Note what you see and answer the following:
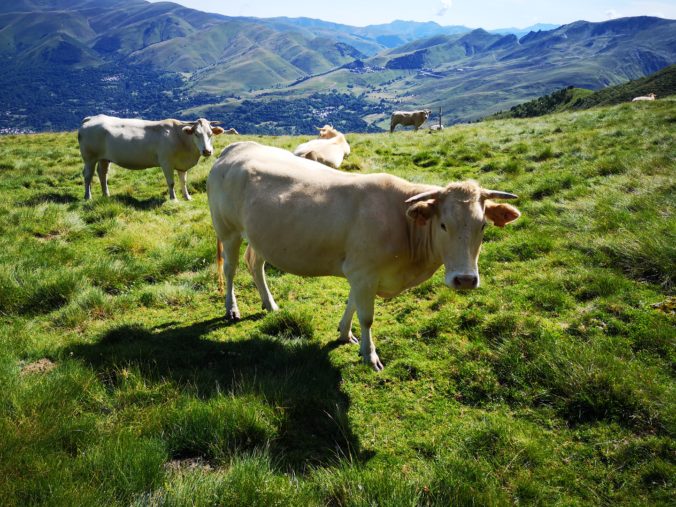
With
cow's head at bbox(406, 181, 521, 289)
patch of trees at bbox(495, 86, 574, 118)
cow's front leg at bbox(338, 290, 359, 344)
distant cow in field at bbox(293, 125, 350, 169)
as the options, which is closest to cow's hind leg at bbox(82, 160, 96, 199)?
distant cow in field at bbox(293, 125, 350, 169)

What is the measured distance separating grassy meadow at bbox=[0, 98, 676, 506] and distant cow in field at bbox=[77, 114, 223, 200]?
4955 millimetres

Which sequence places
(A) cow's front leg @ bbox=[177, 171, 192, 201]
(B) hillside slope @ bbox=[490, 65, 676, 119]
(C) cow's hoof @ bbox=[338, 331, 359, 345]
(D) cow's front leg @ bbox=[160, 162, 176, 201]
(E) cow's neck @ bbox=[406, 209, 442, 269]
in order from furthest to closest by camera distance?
(B) hillside slope @ bbox=[490, 65, 676, 119] → (A) cow's front leg @ bbox=[177, 171, 192, 201] → (D) cow's front leg @ bbox=[160, 162, 176, 201] → (C) cow's hoof @ bbox=[338, 331, 359, 345] → (E) cow's neck @ bbox=[406, 209, 442, 269]

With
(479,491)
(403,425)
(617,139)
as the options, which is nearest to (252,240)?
(403,425)

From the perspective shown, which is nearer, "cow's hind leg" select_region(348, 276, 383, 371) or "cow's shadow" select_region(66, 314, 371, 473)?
"cow's shadow" select_region(66, 314, 371, 473)

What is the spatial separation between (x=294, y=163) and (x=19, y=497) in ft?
16.5

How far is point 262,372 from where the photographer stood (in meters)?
5.22

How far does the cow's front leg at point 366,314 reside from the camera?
17.9ft

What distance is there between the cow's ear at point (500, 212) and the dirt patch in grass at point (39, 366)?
5709 mm

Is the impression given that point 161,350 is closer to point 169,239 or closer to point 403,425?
point 403,425

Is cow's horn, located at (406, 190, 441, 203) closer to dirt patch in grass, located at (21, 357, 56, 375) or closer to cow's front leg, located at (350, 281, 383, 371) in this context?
cow's front leg, located at (350, 281, 383, 371)

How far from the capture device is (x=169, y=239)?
31.7ft

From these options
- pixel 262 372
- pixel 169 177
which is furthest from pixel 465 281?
pixel 169 177

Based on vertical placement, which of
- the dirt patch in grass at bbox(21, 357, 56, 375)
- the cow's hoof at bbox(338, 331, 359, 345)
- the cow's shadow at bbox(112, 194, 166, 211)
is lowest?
the cow's hoof at bbox(338, 331, 359, 345)

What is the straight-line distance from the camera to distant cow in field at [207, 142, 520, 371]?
4.75 metres
